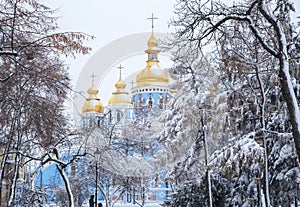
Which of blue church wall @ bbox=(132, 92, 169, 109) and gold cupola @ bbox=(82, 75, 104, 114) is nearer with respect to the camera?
blue church wall @ bbox=(132, 92, 169, 109)

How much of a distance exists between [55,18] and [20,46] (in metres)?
0.91

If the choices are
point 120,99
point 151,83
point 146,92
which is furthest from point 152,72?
point 120,99

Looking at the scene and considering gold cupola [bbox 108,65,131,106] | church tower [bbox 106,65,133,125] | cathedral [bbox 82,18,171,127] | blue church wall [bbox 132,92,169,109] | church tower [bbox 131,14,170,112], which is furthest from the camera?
gold cupola [bbox 108,65,131,106]

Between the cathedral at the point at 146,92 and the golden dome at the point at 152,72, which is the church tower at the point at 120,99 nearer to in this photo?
the cathedral at the point at 146,92

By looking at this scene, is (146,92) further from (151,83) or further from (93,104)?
(93,104)

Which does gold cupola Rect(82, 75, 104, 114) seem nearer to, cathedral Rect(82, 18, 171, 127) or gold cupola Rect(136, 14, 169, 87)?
cathedral Rect(82, 18, 171, 127)

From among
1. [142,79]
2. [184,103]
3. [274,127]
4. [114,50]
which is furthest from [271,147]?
[142,79]

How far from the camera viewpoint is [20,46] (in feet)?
22.1

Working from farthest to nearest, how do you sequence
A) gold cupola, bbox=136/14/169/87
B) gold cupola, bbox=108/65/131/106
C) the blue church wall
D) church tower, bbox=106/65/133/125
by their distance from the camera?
gold cupola, bbox=108/65/131/106 → church tower, bbox=106/65/133/125 → gold cupola, bbox=136/14/169/87 → the blue church wall

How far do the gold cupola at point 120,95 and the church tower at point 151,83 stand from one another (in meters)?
1.53

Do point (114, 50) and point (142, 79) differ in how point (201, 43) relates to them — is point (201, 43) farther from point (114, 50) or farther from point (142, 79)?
point (142, 79)

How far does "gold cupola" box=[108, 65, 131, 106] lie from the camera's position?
49125mm

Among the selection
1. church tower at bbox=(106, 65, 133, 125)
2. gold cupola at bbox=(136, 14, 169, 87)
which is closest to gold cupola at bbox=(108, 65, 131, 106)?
church tower at bbox=(106, 65, 133, 125)

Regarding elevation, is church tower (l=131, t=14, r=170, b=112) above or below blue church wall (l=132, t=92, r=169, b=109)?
above
